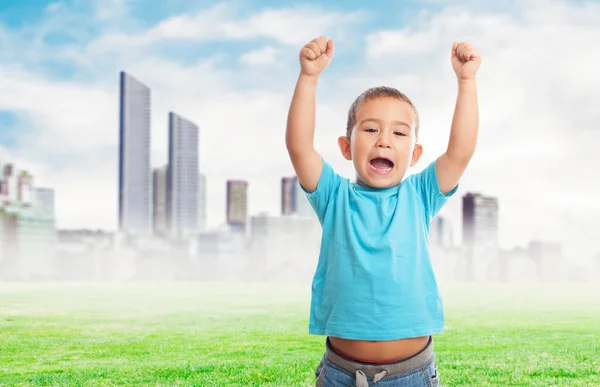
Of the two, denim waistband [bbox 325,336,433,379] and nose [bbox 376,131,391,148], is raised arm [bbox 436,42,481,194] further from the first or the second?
denim waistband [bbox 325,336,433,379]

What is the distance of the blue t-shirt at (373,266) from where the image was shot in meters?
2.28

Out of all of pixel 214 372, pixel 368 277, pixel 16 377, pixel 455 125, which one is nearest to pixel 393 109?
pixel 455 125

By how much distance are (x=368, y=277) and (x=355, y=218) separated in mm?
211

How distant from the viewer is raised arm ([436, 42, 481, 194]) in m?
2.39

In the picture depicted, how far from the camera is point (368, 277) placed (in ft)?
7.51

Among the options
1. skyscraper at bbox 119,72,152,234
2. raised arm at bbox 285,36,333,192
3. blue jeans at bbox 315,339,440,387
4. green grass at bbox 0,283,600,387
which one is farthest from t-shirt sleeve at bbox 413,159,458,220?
skyscraper at bbox 119,72,152,234

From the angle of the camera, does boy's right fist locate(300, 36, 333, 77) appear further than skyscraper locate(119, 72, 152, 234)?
No

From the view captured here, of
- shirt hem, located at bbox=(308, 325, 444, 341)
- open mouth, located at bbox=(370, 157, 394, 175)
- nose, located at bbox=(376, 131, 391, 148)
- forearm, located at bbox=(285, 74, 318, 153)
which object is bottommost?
shirt hem, located at bbox=(308, 325, 444, 341)

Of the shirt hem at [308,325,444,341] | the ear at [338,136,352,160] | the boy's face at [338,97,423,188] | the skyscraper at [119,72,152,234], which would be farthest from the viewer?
the skyscraper at [119,72,152,234]

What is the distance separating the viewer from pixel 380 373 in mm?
2262

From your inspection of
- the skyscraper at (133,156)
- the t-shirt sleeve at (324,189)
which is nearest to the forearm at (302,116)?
the t-shirt sleeve at (324,189)

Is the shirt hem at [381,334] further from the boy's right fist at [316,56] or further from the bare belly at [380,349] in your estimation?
the boy's right fist at [316,56]

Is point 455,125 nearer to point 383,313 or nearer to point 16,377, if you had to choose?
point 383,313

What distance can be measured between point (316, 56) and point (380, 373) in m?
1.09
